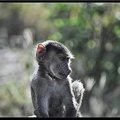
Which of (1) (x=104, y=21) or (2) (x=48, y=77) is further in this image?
(1) (x=104, y=21)

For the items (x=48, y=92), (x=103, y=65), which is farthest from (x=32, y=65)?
(x=48, y=92)

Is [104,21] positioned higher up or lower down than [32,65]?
higher up

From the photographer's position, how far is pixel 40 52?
145 inches

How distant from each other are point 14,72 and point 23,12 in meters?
6.27

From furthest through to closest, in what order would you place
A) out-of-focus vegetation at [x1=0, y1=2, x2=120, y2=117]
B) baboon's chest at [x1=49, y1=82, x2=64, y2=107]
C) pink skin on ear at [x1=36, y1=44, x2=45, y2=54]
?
out-of-focus vegetation at [x1=0, y1=2, x2=120, y2=117], baboon's chest at [x1=49, y1=82, x2=64, y2=107], pink skin on ear at [x1=36, y1=44, x2=45, y2=54]

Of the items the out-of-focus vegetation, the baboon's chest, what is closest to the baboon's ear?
the baboon's chest

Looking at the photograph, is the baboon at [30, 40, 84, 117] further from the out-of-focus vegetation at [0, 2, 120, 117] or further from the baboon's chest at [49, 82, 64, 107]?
the out-of-focus vegetation at [0, 2, 120, 117]

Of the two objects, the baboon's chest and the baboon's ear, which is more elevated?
the baboon's ear

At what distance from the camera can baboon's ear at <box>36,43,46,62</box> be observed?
367cm

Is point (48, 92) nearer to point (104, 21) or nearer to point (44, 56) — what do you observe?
point (44, 56)

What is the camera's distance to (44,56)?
12.3 feet

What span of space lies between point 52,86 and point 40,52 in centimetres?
33

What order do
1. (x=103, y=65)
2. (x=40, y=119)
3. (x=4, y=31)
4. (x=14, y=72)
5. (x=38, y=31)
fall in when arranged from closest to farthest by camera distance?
1. (x=40, y=119)
2. (x=103, y=65)
3. (x=14, y=72)
4. (x=38, y=31)
5. (x=4, y=31)

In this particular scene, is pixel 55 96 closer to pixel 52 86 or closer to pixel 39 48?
pixel 52 86
